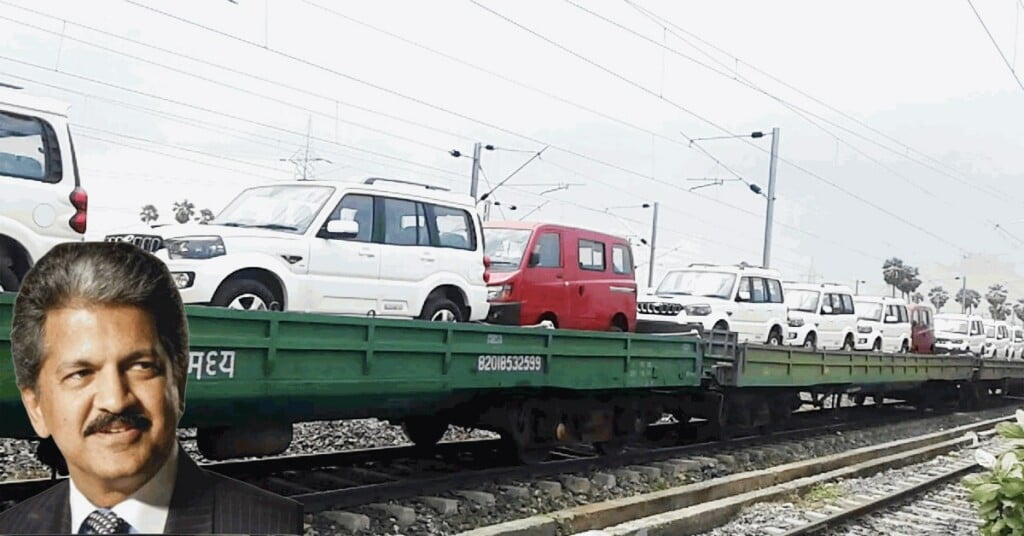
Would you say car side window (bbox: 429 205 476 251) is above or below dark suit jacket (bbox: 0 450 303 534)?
above

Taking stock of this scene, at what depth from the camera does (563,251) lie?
11391 mm

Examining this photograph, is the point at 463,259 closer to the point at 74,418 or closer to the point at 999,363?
the point at 74,418

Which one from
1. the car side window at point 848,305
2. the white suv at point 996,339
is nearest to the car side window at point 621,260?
the car side window at point 848,305

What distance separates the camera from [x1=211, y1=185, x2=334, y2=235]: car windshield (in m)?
7.80

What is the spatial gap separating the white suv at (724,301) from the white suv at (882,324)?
6.90 meters

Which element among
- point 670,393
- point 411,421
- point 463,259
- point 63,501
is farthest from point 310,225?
point 63,501

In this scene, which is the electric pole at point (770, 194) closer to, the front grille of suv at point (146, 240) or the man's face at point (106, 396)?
the front grille of suv at point (146, 240)

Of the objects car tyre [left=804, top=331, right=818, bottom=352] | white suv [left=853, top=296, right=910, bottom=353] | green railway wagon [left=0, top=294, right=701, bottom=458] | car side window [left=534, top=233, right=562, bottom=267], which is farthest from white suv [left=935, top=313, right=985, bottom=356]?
green railway wagon [left=0, top=294, right=701, bottom=458]

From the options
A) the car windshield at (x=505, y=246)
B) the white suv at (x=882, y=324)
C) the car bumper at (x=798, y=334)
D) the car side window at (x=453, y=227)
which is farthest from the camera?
the white suv at (x=882, y=324)

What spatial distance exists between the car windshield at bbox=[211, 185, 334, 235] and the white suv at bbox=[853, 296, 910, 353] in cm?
1859

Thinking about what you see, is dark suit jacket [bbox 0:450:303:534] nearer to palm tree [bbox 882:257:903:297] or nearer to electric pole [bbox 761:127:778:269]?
electric pole [bbox 761:127:778:269]

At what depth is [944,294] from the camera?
10300 centimetres

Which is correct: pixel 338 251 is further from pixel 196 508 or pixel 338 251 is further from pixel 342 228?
pixel 196 508

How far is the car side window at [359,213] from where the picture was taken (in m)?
8.08
